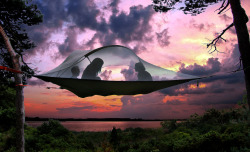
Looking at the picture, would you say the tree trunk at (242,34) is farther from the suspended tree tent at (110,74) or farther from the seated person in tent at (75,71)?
the seated person in tent at (75,71)

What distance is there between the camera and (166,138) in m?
6.29

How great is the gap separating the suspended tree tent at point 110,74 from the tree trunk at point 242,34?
1.96 metres

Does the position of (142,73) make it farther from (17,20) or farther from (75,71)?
(17,20)

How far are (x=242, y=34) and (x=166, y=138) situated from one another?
3.71 m

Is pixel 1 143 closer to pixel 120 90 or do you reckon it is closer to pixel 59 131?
pixel 59 131

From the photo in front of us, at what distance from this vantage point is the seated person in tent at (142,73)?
364 centimetres

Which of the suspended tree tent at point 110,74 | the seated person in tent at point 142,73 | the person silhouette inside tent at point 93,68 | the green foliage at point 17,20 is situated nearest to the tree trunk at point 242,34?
the suspended tree tent at point 110,74

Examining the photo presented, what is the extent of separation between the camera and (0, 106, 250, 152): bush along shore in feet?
15.9

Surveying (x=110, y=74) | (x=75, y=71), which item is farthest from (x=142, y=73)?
(x=75, y=71)

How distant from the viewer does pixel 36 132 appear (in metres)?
7.16

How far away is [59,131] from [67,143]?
0.69 metres

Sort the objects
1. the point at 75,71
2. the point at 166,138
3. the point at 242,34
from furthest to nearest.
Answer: the point at 166,138, the point at 242,34, the point at 75,71

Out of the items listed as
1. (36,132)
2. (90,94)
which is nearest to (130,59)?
(90,94)

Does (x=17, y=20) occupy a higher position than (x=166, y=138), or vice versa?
(x=17, y=20)
